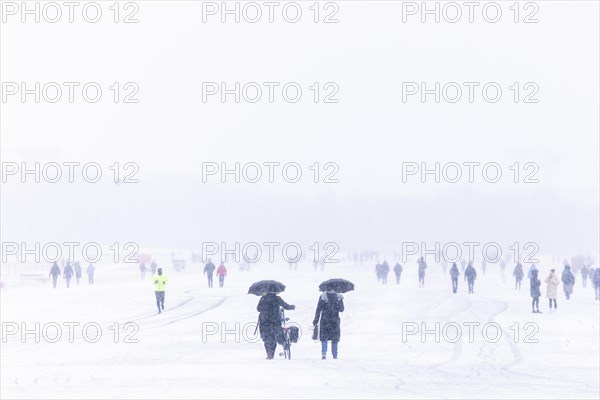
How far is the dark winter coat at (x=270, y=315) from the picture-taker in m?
20.4

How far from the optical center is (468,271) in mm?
45719

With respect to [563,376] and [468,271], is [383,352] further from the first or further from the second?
[468,271]

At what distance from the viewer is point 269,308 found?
2053cm

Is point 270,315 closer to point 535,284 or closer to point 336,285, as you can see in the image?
point 336,285

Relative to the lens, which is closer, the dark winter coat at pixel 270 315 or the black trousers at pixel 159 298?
the dark winter coat at pixel 270 315

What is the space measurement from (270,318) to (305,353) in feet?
7.18

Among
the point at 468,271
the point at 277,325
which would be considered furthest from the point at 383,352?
the point at 468,271

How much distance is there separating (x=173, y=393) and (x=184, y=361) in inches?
202

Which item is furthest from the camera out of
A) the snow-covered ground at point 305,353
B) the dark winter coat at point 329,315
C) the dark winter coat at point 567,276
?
the dark winter coat at point 567,276

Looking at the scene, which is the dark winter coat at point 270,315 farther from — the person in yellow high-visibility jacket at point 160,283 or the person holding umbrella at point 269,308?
the person in yellow high-visibility jacket at point 160,283

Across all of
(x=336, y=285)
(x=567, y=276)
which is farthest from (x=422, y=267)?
(x=336, y=285)

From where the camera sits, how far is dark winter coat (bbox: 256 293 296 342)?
20422 mm

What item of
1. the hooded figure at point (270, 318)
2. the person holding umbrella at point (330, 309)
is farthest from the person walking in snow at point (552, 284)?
the hooded figure at point (270, 318)

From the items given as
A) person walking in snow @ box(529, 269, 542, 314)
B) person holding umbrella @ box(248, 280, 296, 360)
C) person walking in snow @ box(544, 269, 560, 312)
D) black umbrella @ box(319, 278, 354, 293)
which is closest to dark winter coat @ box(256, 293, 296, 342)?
person holding umbrella @ box(248, 280, 296, 360)
